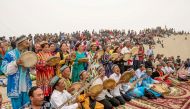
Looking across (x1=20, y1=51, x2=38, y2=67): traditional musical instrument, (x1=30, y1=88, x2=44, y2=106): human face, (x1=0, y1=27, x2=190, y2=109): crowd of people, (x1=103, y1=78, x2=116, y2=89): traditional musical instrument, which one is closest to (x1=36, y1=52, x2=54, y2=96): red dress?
(x1=0, y1=27, x2=190, y2=109): crowd of people

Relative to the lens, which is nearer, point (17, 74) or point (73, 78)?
point (17, 74)

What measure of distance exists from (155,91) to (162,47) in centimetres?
2693

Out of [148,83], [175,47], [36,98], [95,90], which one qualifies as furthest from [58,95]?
[175,47]

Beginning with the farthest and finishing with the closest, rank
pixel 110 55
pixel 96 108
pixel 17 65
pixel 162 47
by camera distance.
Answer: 1. pixel 162 47
2. pixel 110 55
3. pixel 96 108
4. pixel 17 65

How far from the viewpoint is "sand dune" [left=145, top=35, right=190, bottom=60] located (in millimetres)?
32688

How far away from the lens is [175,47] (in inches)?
1454

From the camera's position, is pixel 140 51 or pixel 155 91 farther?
pixel 140 51

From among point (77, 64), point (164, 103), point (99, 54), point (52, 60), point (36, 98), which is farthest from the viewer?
point (99, 54)

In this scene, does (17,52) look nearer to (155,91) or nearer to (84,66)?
(84,66)

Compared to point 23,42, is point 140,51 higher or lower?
lower

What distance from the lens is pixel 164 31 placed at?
41438mm

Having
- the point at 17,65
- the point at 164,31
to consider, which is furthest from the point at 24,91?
the point at 164,31

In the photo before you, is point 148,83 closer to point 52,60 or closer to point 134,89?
point 134,89

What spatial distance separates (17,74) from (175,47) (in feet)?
112
